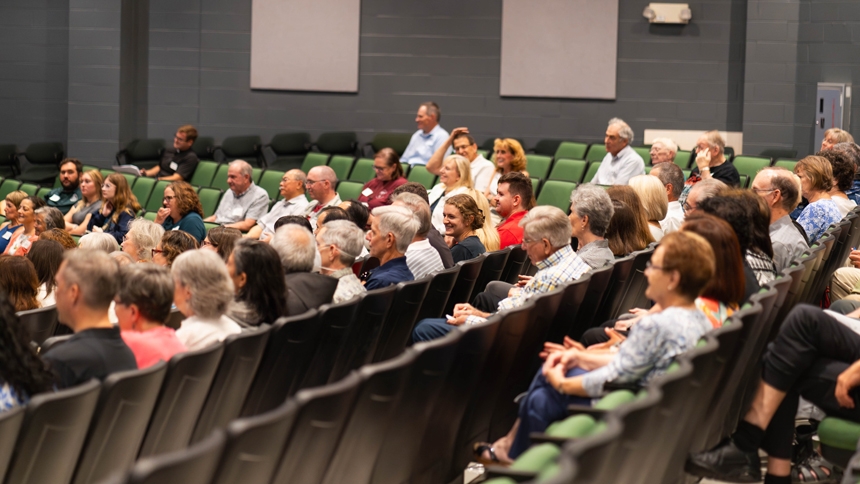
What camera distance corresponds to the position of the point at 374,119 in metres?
9.90

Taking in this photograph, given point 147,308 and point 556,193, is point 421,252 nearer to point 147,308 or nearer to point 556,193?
point 147,308

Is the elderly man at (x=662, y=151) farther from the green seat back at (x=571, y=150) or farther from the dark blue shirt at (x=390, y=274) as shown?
the dark blue shirt at (x=390, y=274)

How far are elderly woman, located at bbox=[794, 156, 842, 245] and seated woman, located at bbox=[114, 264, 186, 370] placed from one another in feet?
9.71

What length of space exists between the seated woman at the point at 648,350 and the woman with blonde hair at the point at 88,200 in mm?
5258

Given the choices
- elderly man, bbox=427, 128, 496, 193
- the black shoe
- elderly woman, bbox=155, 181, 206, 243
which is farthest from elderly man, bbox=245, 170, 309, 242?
the black shoe

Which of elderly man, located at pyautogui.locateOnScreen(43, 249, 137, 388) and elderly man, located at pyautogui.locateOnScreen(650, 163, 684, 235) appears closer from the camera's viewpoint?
elderly man, located at pyautogui.locateOnScreen(43, 249, 137, 388)

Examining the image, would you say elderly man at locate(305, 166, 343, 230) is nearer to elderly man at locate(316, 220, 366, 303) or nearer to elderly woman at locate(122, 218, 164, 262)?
elderly woman at locate(122, 218, 164, 262)

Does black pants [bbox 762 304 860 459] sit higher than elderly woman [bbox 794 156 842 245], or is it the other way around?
elderly woman [bbox 794 156 842 245]

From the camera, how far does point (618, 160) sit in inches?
274

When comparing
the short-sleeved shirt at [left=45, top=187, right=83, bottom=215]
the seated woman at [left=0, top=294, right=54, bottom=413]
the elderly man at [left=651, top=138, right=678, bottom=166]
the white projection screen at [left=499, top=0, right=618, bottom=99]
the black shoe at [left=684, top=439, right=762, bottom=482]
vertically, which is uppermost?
the white projection screen at [left=499, top=0, right=618, bottom=99]

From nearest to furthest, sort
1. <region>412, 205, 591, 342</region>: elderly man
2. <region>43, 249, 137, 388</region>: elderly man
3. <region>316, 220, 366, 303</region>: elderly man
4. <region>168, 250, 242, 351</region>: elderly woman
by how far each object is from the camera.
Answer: <region>43, 249, 137, 388</region>: elderly man → <region>168, 250, 242, 351</region>: elderly woman → <region>412, 205, 591, 342</region>: elderly man → <region>316, 220, 366, 303</region>: elderly man

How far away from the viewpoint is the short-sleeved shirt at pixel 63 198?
7539mm

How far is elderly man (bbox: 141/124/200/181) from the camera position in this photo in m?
8.73

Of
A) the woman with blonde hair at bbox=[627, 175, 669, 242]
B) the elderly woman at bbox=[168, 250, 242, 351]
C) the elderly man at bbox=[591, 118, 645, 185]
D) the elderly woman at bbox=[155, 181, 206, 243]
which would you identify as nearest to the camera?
the elderly woman at bbox=[168, 250, 242, 351]
